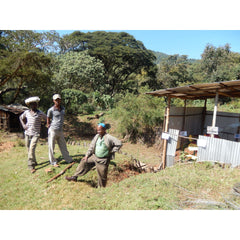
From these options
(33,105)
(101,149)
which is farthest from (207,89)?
(33,105)

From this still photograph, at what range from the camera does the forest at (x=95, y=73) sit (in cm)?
967

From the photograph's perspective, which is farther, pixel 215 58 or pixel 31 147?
pixel 215 58

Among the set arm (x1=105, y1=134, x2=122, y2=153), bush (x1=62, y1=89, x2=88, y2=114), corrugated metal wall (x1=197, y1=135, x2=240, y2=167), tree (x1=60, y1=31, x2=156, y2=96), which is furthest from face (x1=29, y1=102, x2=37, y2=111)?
tree (x1=60, y1=31, x2=156, y2=96)

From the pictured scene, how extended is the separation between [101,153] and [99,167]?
33 cm

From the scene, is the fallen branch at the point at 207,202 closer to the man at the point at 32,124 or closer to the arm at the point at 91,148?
the arm at the point at 91,148

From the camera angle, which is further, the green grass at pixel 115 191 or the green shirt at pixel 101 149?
the green shirt at pixel 101 149

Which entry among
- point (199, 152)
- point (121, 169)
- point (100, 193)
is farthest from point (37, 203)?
point (199, 152)

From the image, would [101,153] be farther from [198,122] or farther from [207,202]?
[198,122]

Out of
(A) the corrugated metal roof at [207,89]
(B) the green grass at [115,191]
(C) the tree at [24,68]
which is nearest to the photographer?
(B) the green grass at [115,191]

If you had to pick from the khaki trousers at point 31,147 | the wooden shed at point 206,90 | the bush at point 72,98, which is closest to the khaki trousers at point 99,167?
the khaki trousers at point 31,147

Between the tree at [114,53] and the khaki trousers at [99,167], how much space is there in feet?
60.1

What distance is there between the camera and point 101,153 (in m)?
3.92

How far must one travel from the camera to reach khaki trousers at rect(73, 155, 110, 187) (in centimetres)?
396

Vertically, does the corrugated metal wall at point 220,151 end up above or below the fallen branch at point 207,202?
above
